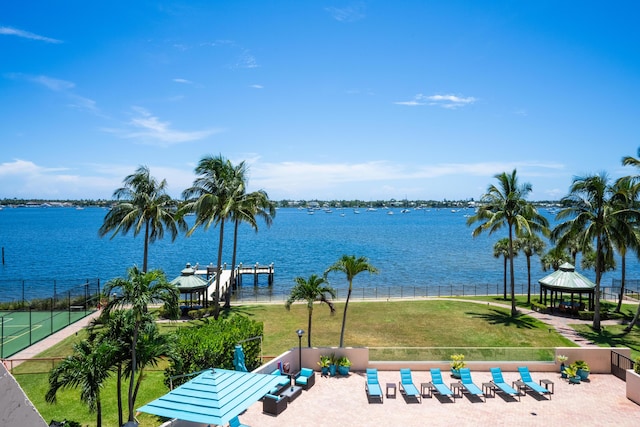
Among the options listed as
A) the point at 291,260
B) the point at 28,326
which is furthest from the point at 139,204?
the point at 291,260

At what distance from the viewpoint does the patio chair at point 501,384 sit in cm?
1841

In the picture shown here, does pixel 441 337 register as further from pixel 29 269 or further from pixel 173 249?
pixel 173 249

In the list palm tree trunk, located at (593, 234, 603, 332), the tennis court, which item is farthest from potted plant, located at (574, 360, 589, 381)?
the tennis court

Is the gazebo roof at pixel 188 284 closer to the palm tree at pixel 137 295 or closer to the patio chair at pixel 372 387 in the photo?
the patio chair at pixel 372 387

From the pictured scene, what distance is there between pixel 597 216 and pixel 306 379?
2258cm

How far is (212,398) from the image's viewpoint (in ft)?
40.7

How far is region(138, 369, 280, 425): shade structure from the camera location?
11742mm

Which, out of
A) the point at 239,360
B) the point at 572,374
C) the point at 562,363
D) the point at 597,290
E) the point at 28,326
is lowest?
the point at 28,326

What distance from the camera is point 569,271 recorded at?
35906 mm

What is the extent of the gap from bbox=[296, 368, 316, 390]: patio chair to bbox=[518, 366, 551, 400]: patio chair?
9110 mm

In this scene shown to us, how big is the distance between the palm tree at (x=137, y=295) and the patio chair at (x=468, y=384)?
41.2 feet

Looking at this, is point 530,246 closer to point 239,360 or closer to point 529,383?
point 529,383

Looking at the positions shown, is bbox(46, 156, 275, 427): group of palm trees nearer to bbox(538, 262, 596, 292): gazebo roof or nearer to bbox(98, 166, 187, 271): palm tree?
bbox(98, 166, 187, 271): palm tree

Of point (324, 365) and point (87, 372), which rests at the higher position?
point (87, 372)
